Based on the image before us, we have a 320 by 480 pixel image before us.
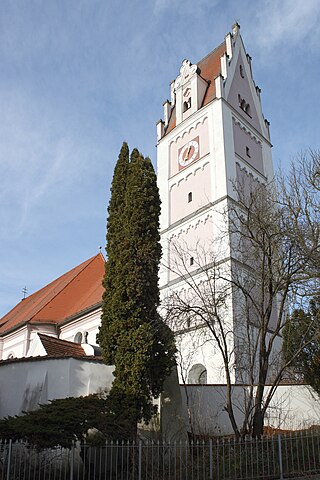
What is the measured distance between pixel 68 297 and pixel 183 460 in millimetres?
15942

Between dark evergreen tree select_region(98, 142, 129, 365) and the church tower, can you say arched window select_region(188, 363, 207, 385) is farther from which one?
dark evergreen tree select_region(98, 142, 129, 365)

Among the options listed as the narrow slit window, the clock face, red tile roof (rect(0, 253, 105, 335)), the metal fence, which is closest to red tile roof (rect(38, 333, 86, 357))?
the metal fence

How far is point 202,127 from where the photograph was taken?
28688 millimetres

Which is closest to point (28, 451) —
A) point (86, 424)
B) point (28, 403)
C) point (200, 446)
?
point (86, 424)

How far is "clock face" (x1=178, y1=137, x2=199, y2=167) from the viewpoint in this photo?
2831 centimetres

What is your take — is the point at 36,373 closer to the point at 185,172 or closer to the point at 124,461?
the point at 124,461

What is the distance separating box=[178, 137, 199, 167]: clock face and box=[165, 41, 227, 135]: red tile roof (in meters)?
2.26

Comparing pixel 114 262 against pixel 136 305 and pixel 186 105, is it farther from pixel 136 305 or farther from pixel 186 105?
pixel 186 105

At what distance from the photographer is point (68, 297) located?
25484 millimetres

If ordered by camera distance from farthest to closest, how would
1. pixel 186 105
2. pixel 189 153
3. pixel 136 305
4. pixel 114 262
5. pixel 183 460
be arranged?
pixel 186 105, pixel 189 153, pixel 114 262, pixel 136 305, pixel 183 460

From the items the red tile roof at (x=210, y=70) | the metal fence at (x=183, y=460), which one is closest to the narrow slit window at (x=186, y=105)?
the red tile roof at (x=210, y=70)

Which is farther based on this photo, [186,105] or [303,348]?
[186,105]

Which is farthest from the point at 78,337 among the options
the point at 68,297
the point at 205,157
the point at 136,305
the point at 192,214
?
the point at 205,157

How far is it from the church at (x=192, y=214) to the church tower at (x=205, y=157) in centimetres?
6
